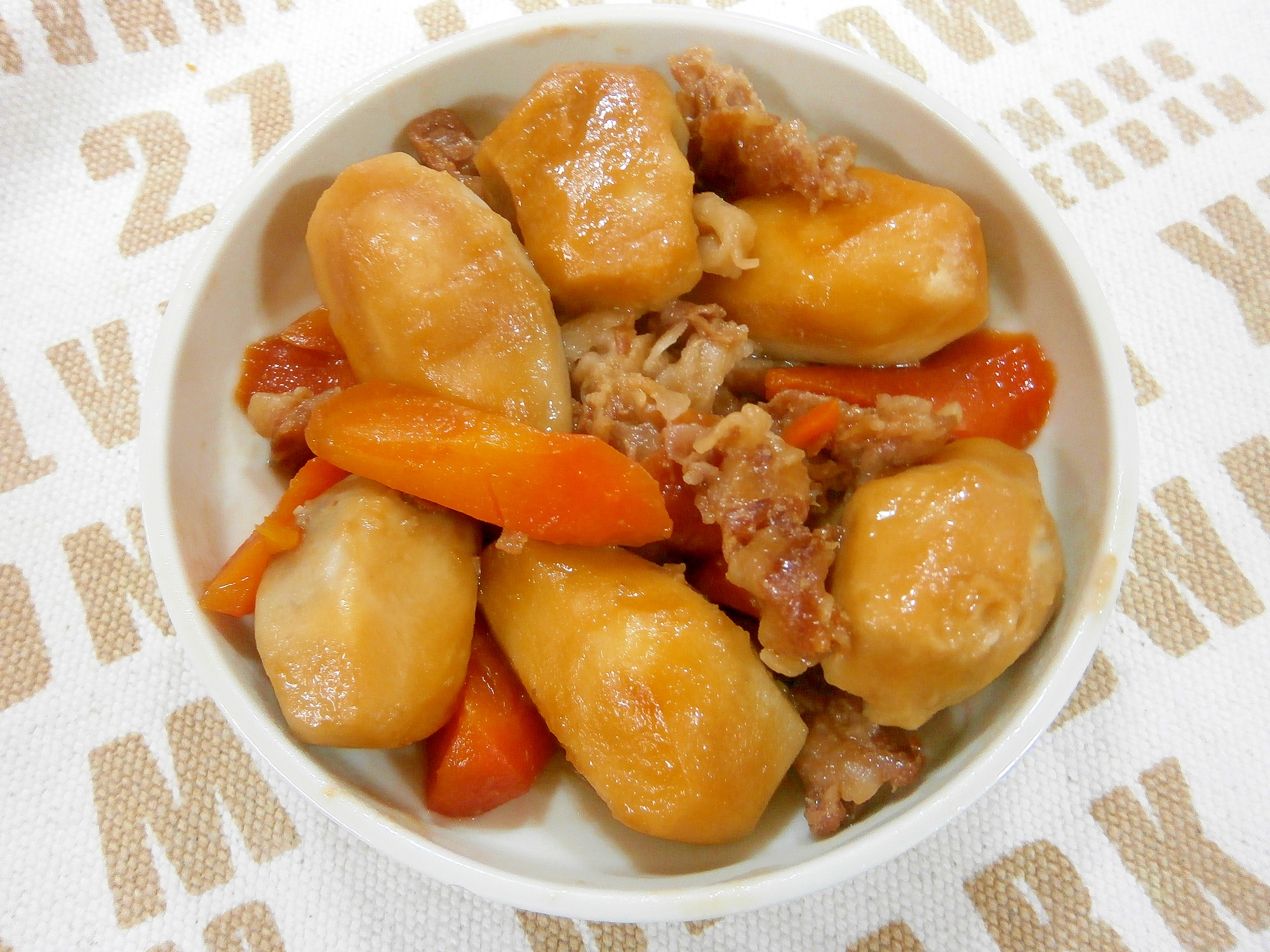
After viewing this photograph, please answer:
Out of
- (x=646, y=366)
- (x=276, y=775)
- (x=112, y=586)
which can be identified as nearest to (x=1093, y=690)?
(x=646, y=366)

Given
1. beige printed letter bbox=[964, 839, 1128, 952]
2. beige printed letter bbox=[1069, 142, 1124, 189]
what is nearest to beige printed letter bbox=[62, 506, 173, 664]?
beige printed letter bbox=[964, 839, 1128, 952]

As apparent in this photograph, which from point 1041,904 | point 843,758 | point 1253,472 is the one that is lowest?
point 1041,904

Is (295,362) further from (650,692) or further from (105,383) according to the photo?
(650,692)

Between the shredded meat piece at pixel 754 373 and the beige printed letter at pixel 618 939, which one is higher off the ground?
the shredded meat piece at pixel 754 373

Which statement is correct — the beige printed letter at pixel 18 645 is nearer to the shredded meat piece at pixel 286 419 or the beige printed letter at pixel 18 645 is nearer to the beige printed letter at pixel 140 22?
the shredded meat piece at pixel 286 419

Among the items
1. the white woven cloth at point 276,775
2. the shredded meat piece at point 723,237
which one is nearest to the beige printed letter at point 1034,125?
the white woven cloth at point 276,775
